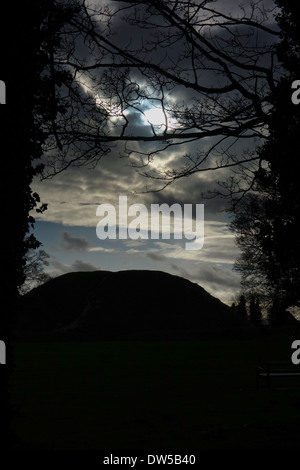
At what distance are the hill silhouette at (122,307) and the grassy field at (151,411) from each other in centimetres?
4292

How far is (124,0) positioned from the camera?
8.65 meters

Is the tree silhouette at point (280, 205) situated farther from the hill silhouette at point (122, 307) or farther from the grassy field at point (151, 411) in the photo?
the hill silhouette at point (122, 307)

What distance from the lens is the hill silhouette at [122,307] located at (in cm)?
6688

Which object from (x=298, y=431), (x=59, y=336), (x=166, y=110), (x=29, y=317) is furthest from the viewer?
(x=29, y=317)

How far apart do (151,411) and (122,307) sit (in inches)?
2439

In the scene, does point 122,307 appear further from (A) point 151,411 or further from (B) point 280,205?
(A) point 151,411

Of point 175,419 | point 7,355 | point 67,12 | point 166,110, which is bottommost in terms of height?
point 175,419

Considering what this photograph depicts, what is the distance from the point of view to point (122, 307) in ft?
237

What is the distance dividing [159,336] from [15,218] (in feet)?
164

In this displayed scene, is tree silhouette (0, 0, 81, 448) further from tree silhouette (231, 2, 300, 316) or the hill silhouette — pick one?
the hill silhouette

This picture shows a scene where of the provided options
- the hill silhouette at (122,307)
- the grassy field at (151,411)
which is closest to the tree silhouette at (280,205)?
the grassy field at (151,411)

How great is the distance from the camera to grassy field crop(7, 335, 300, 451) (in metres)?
7.82
